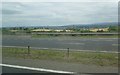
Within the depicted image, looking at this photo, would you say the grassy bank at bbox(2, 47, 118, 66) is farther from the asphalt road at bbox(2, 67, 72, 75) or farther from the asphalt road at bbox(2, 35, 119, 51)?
the asphalt road at bbox(2, 35, 119, 51)

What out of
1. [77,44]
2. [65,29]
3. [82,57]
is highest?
[65,29]

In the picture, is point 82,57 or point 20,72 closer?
point 20,72

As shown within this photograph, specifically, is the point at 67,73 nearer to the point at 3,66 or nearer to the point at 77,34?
the point at 3,66

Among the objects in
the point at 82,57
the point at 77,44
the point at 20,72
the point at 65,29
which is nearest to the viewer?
the point at 20,72

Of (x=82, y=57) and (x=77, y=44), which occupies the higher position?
(x=77, y=44)

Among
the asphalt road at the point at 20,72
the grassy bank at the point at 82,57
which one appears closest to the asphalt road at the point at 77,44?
the grassy bank at the point at 82,57

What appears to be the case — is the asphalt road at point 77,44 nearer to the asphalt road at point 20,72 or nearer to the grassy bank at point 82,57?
the grassy bank at point 82,57

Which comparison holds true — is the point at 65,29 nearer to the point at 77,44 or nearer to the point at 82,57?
the point at 77,44

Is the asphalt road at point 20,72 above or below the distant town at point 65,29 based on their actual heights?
below

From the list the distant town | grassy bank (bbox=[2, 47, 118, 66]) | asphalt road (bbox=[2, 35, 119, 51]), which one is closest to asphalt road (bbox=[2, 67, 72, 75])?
grassy bank (bbox=[2, 47, 118, 66])

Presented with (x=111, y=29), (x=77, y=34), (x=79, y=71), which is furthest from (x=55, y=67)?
(x=111, y=29)

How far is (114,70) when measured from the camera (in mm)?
9188

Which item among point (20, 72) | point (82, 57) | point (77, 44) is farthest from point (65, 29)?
point (20, 72)

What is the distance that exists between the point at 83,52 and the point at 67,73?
23.7ft
